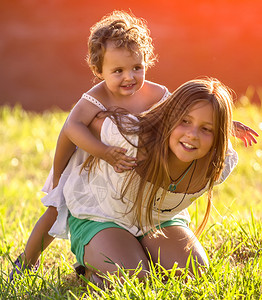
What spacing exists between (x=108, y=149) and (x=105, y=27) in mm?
601

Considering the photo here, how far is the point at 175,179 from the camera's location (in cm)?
285

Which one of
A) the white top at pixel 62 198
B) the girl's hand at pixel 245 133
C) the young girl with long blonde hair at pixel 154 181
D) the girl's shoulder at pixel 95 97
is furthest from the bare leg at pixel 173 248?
the girl's shoulder at pixel 95 97

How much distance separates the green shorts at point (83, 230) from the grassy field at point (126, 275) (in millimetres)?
138

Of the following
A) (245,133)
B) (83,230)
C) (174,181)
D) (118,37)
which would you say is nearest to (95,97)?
(118,37)

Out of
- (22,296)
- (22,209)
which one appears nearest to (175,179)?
(22,296)

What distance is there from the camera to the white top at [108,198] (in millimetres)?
2889

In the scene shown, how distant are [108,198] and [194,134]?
59 centimetres

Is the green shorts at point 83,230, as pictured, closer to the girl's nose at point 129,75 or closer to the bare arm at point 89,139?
the bare arm at point 89,139

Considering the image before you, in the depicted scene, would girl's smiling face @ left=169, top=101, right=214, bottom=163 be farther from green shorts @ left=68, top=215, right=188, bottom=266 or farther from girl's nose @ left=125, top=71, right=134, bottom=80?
green shorts @ left=68, top=215, right=188, bottom=266

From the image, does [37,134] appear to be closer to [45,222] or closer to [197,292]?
[45,222]

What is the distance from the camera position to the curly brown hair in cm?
284

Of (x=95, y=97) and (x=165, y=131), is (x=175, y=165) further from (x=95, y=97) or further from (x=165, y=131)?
(x=95, y=97)

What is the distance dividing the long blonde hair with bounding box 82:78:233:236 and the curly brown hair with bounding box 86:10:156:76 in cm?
32

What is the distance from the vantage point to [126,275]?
241 cm
